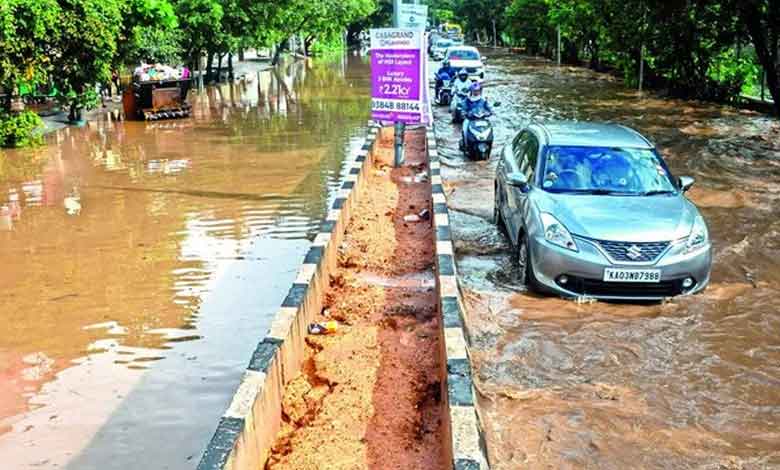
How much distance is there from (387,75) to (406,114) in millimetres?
808

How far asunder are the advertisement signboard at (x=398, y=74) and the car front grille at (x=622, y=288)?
20.1ft

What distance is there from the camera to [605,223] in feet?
23.0

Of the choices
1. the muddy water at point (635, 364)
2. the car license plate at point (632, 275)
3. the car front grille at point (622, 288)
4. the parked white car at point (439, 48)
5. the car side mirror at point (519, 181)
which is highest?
the parked white car at point (439, 48)

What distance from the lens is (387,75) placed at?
42.0 ft

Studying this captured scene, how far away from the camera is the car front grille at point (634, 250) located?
6859 millimetres

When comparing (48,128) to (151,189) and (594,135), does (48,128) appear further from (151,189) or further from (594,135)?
(594,135)

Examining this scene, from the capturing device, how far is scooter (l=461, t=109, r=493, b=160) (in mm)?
15094

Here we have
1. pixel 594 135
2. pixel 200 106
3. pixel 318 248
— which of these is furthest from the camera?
pixel 200 106

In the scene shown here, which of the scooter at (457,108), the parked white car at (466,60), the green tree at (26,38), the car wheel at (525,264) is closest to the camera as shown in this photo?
the car wheel at (525,264)

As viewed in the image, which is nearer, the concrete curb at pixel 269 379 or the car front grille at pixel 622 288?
the concrete curb at pixel 269 379

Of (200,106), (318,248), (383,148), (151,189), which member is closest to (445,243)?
(318,248)

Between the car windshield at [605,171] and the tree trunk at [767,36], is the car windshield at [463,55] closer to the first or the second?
the tree trunk at [767,36]

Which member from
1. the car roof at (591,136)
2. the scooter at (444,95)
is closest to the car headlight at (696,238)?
the car roof at (591,136)

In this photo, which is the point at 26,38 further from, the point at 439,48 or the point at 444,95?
the point at 439,48
